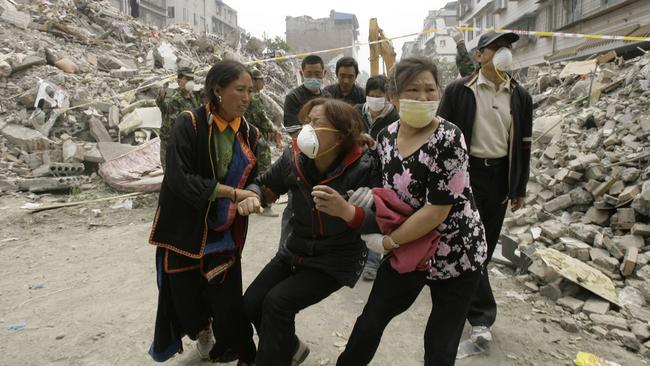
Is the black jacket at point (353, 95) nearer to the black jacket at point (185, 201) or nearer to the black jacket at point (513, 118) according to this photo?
the black jacket at point (513, 118)

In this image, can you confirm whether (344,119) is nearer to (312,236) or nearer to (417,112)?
(417,112)

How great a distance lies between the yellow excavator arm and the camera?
6.28 meters

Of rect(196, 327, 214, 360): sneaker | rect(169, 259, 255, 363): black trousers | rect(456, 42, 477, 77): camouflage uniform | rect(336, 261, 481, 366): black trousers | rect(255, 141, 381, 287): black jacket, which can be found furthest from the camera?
rect(456, 42, 477, 77): camouflage uniform

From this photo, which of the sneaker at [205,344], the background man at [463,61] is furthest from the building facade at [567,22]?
the sneaker at [205,344]

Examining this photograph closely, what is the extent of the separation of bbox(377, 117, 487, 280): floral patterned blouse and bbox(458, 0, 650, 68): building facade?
1425 cm

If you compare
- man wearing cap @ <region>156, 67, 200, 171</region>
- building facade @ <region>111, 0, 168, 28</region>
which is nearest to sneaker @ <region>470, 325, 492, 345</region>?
man wearing cap @ <region>156, 67, 200, 171</region>

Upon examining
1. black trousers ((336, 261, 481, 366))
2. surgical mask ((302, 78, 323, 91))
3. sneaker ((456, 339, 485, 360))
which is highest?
surgical mask ((302, 78, 323, 91))

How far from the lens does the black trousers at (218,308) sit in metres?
2.25

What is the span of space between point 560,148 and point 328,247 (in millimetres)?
5926

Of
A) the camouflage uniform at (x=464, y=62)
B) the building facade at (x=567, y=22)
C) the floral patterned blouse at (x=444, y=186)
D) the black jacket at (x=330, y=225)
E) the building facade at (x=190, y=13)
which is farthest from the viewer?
the building facade at (x=190, y=13)

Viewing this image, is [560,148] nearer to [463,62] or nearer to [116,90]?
[463,62]

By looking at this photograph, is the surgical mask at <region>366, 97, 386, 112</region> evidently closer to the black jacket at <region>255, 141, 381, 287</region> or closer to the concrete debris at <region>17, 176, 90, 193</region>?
the black jacket at <region>255, 141, 381, 287</region>

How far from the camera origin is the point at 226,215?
2.20m

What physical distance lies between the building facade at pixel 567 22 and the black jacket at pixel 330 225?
1430cm
